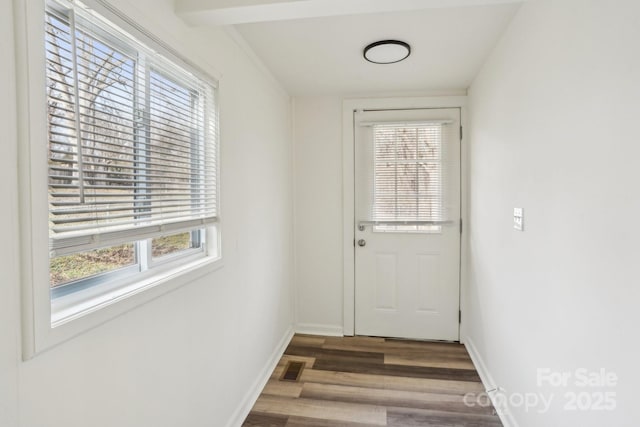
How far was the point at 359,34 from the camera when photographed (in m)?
1.85

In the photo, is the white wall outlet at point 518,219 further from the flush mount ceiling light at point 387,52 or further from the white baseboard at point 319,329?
the white baseboard at point 319,329

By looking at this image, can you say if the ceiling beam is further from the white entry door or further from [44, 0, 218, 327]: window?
the white entry door

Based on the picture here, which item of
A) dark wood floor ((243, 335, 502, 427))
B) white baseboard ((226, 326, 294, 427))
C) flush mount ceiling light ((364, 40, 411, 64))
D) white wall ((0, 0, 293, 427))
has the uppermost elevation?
flush mount ceiling light ((364, 40, 411, 64))

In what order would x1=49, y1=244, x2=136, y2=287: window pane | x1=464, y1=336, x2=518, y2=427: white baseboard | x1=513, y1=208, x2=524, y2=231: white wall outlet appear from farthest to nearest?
x1=464, y1=336, x2=518, y2=427: white baseboard, x1=513, y1=208, x2=524, y2=231: white wall outlet, x1=49, y1=244, x2=136, y2=287: window pane

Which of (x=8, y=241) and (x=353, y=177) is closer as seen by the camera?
(x=8, y=241)

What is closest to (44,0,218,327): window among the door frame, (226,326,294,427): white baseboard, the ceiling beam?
the ceiling beam

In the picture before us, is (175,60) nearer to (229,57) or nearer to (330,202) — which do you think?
(229,57)

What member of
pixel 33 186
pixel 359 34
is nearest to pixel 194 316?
pixel 33 186

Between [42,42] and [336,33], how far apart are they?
4.74 feet

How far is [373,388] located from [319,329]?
0.95 m

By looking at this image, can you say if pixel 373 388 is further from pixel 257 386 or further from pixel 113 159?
pixel 113 159

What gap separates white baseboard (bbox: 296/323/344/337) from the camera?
3.06 meters

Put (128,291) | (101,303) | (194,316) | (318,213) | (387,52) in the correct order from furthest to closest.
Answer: (318,213), (387,52), (194,316), (128,291), (101,303)

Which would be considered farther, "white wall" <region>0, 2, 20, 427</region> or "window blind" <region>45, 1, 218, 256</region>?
"window blind" <region>45, 1, 218, 256</region>
